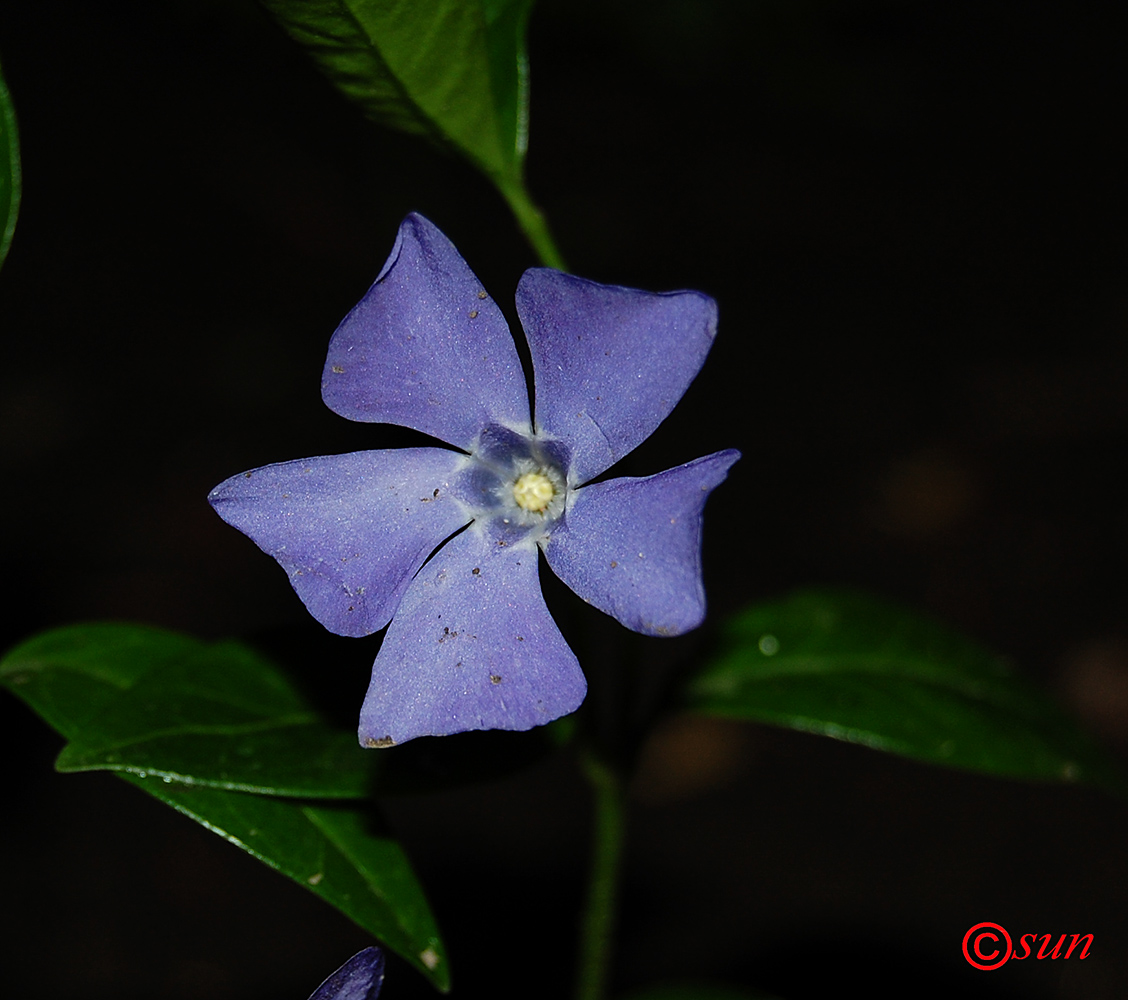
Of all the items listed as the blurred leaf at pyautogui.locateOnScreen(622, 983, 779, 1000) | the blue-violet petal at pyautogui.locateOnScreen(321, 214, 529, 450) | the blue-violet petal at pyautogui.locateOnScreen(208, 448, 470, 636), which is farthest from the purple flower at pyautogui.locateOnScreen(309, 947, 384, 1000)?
the blurred leaf at pyautogui.locateOnScreen(622, 983, 779, 1000)

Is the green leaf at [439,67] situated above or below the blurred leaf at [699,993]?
above

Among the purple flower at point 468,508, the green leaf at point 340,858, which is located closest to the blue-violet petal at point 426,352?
the purple flower at point 468,508

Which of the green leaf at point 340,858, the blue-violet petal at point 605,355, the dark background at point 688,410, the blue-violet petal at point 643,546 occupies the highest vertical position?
the blue-violet petal at point 605,355

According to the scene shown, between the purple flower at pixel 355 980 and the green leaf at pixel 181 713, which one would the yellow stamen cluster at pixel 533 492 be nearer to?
the green leaf at pixel 181 713

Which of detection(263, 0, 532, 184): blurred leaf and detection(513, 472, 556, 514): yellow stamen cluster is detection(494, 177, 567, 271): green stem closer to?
detection(263, 0, 532, 184): blurred leaf

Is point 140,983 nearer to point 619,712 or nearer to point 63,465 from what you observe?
point 63,465

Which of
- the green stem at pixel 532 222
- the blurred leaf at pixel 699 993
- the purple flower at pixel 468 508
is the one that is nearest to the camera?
the purple flower at pixel 468 508

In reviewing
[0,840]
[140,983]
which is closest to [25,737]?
[0,840]

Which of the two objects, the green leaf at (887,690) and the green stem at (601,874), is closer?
the green stem at (601,874)
